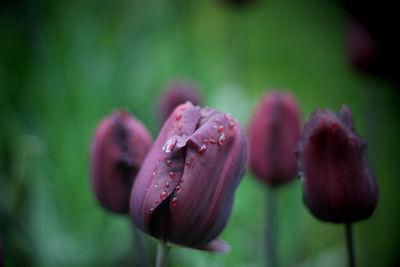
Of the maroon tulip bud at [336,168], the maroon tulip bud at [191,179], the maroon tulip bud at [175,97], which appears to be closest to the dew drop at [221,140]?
the maroon tulip bud at [191,179]

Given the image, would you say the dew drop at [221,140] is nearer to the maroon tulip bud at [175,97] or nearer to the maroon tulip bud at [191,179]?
the maroon tulip bud at [191,179]

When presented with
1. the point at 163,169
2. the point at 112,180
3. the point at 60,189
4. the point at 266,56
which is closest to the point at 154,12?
the point at 60,189

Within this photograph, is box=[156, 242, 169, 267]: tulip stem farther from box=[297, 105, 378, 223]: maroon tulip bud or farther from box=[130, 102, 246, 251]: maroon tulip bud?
box=[297, 105, 378, 223]: maroon tulip bud

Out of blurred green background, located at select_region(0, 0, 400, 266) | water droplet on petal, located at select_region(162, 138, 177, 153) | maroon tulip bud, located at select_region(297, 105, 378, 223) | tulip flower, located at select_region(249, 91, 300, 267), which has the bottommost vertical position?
blurred green background, located at select_region(0, 0, 400, 266)

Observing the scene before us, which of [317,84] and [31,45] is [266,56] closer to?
[317,84]

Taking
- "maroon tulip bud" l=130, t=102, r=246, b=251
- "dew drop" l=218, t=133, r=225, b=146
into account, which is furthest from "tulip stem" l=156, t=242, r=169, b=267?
"dew drop" l=218, t=133, r=225, b=146
